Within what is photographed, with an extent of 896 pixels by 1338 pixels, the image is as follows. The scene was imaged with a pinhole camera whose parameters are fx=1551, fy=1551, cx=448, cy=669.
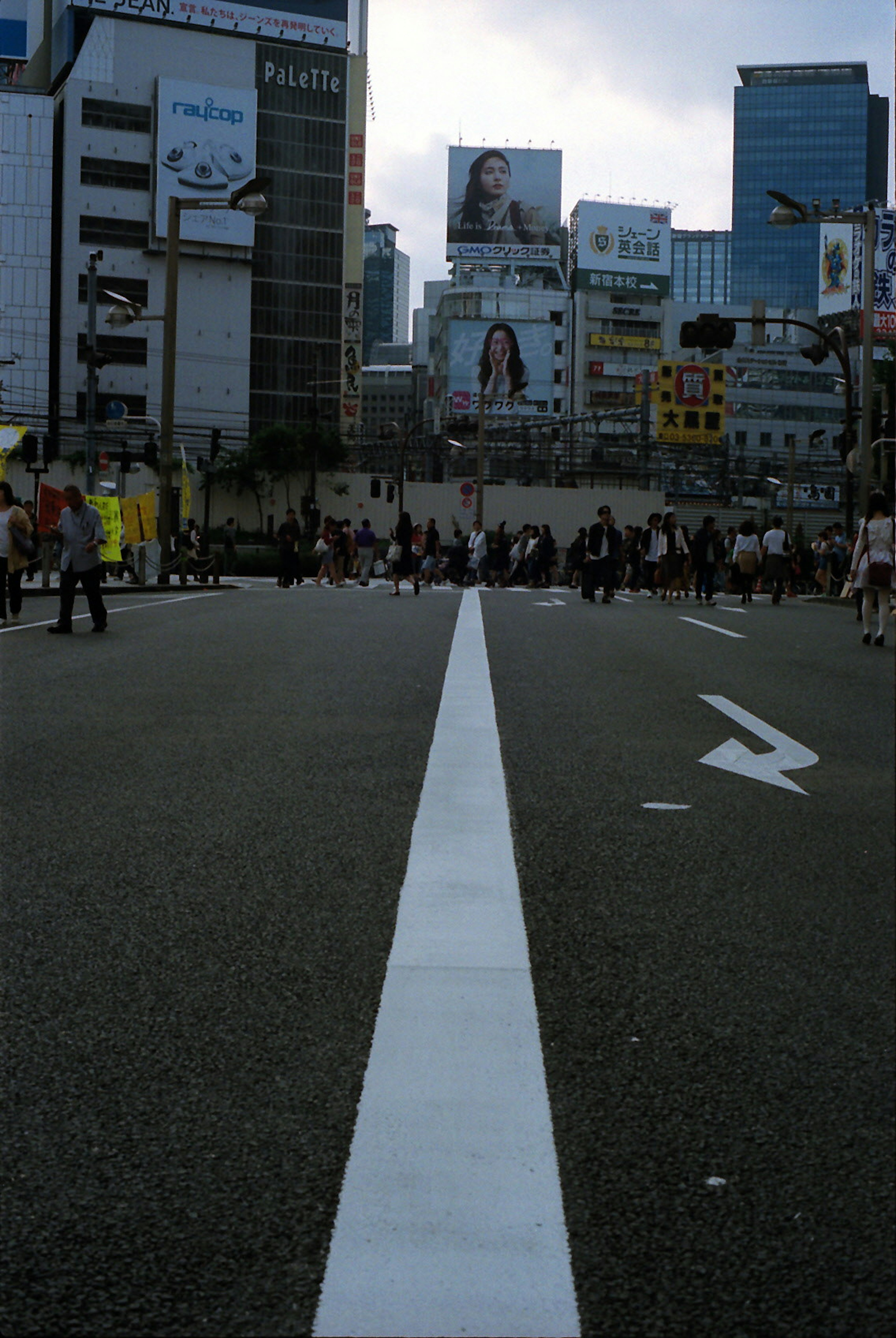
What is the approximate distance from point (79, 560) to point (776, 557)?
51.0ft

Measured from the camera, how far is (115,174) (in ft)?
296

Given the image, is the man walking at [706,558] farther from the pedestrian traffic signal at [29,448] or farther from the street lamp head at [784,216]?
the pedestrian traffic signal at [29,448]

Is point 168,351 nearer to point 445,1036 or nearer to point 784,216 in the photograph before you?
point 784,216

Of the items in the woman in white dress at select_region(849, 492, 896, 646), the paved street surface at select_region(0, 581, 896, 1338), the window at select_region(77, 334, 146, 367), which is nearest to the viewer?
the paved street surface at select_region(0, 581, 896, 1338)

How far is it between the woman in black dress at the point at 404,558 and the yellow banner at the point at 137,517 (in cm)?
556

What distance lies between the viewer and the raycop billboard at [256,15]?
3681 inches

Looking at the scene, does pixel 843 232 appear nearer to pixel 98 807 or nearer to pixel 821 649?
pixel 821 649

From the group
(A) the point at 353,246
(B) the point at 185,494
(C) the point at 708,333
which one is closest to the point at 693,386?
(C) the point at 708,333

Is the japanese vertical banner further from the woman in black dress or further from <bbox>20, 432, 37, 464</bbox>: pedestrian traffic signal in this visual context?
the woman in black dress

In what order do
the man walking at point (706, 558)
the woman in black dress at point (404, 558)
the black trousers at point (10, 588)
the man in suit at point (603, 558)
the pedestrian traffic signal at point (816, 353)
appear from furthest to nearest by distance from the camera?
the pedestrian traffic signal at point (816, 353), the man walking at point (706, 558), the woman in black dress at point (404, 558), the man in suit at point (603, 558), the black trousers at point (10, 588)

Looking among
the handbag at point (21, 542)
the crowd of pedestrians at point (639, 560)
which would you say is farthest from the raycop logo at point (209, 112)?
the handbag at point (21, 542)

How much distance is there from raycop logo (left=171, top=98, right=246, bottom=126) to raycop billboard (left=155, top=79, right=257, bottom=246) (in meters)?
0.03

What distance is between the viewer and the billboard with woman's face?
127062 millimetres

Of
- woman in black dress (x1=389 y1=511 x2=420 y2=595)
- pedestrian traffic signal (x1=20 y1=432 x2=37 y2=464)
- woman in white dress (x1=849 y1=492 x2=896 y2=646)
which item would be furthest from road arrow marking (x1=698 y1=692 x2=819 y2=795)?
pedestrian traffic signal (x1=20 y1=432 x2=37 y2=464)
